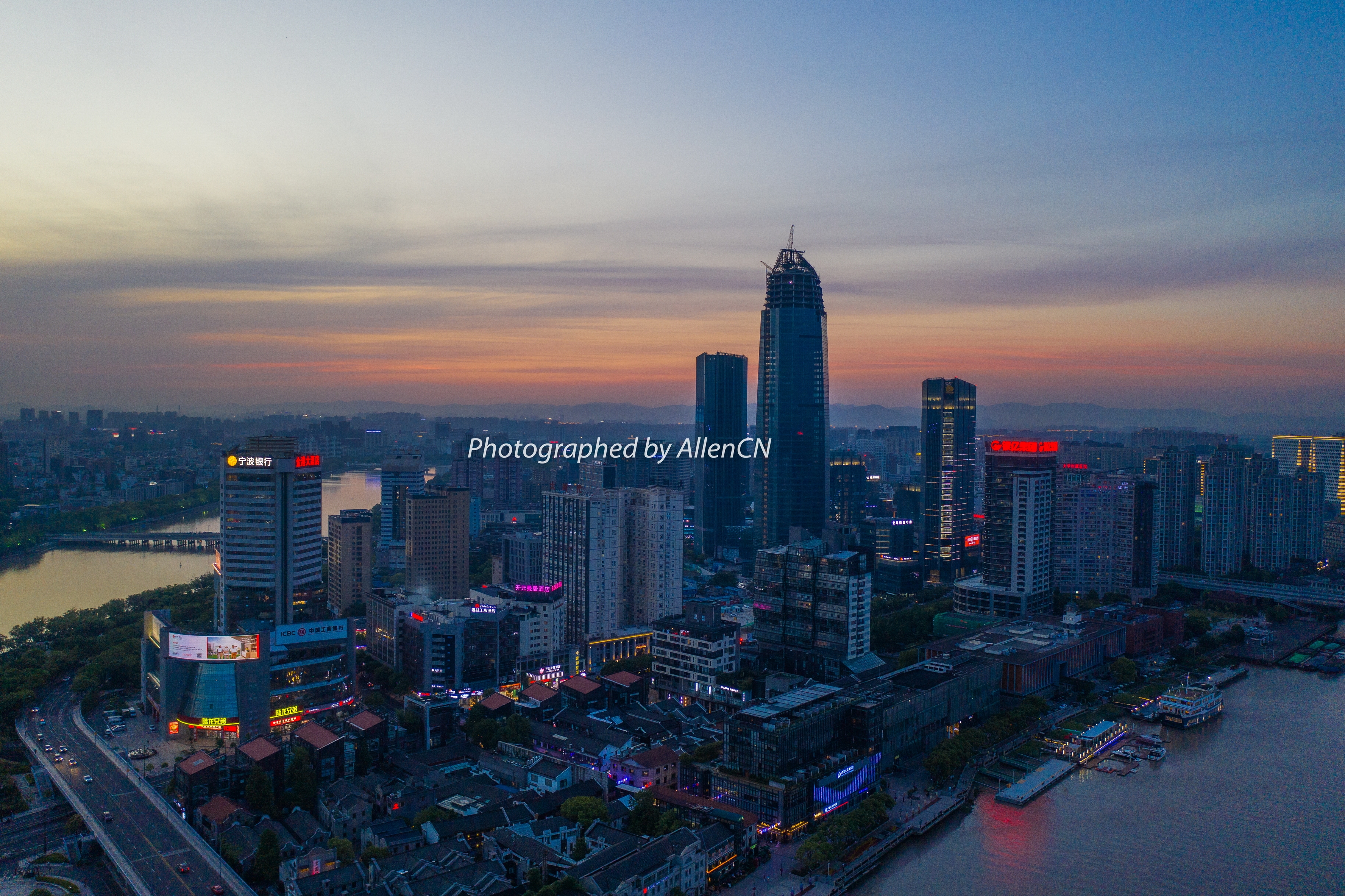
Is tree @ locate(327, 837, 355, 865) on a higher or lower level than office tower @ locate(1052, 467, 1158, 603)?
lower

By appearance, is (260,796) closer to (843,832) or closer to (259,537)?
(259,537)

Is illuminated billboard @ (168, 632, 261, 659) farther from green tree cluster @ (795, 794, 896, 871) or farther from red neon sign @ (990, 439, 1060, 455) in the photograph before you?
red neon sign @ (990, 439, 1060, 455)

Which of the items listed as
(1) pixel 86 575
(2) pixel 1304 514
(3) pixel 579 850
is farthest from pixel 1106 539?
(1) pixel 86 575

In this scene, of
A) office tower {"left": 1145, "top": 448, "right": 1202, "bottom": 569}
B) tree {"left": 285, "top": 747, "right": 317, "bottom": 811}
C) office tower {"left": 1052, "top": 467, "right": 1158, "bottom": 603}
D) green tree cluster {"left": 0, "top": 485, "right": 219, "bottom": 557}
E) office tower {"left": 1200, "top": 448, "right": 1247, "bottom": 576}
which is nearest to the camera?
tree {"left": 285, "top": 747, "right": 317, "bottom": 811}

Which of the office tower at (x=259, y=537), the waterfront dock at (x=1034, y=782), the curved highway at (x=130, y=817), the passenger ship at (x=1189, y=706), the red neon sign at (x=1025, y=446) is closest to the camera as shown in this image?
the curved highway at (x=130, y=817)

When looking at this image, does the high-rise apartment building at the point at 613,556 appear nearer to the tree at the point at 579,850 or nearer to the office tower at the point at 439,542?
the office tower at the point at 439,542

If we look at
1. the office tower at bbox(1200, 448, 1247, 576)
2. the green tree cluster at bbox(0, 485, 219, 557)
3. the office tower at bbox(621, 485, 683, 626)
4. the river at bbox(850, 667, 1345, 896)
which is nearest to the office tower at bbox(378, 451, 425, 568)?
the office tower at bbox(621, 485, 683, 626)

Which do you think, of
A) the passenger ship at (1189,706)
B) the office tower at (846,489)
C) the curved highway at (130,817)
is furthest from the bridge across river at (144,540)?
the passenger ship at (1189,706)
